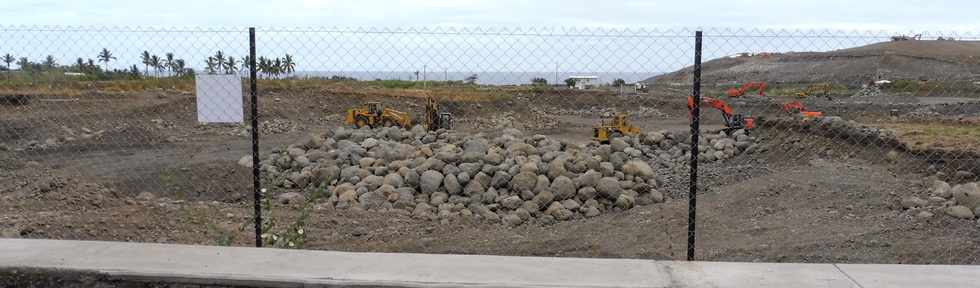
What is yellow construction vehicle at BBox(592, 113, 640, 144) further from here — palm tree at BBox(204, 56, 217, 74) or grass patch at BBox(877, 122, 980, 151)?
palm tree at BBox(204, 56, 217, 74)

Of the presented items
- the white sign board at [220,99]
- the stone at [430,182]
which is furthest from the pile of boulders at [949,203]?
the white sign board at [220,99]

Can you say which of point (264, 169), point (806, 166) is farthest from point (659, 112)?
point (264, 169)

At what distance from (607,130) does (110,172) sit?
15391 millimetres

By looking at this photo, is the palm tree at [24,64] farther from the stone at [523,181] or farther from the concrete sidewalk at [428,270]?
the stone at [523,181]

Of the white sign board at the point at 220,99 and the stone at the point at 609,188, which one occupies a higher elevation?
the white sign board at the point at 220,99

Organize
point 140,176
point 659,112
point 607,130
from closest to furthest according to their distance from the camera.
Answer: point 140,176 < point 607,130 < point 659,112

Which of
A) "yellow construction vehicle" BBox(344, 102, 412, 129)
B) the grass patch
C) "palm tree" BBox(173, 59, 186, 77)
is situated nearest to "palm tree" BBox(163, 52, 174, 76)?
"palm tree" BBox(173, 59, 186, 77)

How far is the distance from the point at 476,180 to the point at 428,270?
9254 mm

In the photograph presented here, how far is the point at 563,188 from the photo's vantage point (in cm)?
1417

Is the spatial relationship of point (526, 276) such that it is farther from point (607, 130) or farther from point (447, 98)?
point (447, 98)

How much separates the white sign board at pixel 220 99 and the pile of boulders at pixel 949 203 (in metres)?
9.92

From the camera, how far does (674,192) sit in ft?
51.5

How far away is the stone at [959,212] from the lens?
36.2ft

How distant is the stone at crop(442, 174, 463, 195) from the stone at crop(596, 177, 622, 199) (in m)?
A: 2.65
